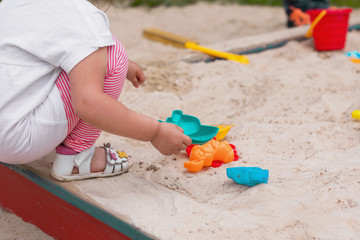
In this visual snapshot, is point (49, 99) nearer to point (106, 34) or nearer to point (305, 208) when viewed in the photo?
point (106, 34)

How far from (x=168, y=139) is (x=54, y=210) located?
42 centimetres

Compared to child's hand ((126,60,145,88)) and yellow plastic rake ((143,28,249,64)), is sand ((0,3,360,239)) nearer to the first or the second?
yellow plastic rake ((143,28,249,64))

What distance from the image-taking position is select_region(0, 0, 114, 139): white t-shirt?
1103 millimetres

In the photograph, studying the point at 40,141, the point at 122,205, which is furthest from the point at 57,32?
the point at 122,205

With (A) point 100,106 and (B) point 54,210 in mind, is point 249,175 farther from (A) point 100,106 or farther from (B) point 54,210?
(B) point 54,210

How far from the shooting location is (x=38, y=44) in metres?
1.12

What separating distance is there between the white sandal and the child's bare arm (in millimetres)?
235

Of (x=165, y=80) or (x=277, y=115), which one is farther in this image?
(x=165, y=80)

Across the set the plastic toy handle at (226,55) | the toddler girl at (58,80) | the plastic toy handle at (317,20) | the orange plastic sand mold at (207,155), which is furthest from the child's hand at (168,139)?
the plastic toy handle at (317,20)

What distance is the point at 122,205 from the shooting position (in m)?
1.17

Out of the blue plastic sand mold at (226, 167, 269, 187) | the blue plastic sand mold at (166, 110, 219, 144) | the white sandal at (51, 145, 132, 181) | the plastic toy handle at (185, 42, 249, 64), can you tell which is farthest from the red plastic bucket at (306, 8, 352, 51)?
the white sandal at (51, 145, 132, 181)

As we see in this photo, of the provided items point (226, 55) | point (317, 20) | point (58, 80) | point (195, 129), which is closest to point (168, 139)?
point (58, 80)

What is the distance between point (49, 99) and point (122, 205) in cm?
33

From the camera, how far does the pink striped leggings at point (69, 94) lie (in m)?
1.19
